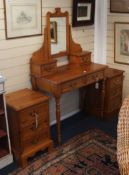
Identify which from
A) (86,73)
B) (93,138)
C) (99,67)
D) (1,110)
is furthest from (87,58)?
(1,110)

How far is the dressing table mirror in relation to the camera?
280 centimetres

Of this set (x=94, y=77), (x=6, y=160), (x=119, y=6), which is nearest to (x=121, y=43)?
(x=119, y=6)

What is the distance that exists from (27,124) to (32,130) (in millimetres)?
104

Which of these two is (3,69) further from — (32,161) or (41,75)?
(32,161)

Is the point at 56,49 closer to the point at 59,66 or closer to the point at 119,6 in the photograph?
the point at 59,66

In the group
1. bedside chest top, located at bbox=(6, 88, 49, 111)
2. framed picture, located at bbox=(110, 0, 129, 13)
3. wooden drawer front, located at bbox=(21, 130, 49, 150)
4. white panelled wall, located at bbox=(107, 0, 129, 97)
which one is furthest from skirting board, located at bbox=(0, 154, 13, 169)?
framed picture, located at bbox=(110, 0, 129, 13)

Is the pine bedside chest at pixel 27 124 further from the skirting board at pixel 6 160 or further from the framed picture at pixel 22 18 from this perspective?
the framed picture at pixel 22 18

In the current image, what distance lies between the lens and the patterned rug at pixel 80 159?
8.20ft

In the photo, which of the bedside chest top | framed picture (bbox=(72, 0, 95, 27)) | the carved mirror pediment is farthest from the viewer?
framed picture (bbox=(72, 0, 95, 27))

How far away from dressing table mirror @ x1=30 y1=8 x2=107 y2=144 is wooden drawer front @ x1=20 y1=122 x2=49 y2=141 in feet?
0.62

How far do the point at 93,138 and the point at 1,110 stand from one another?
1.18 meters

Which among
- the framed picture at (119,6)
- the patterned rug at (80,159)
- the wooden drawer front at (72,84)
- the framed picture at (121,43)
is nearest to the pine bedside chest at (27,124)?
the patterned rug at (80,159)

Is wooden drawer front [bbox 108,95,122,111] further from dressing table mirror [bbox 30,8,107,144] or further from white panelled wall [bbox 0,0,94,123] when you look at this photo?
white panelled wall [bbox 0,0,94,123]

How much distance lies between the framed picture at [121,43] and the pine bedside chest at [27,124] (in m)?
1.46
